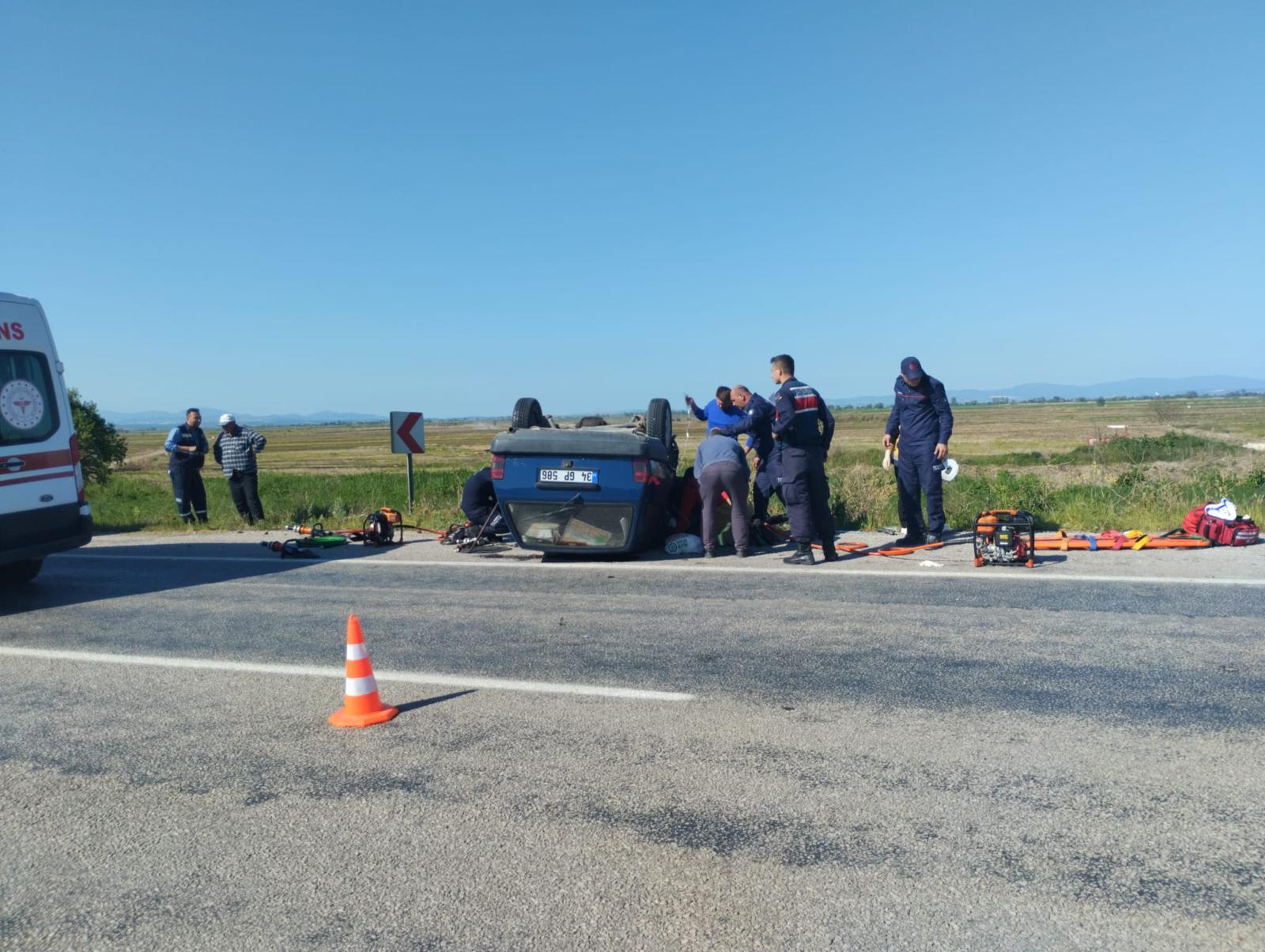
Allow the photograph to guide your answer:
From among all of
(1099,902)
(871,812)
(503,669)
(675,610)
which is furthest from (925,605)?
(1099,902)

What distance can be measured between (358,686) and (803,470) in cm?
537

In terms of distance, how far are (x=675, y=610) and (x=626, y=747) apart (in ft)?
9.50

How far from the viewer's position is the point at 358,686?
4.84 metres

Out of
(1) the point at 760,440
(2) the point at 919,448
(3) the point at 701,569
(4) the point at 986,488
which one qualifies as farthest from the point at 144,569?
(4) the point at 986,488

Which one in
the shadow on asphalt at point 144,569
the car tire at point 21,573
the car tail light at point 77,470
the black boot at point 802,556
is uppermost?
the car tail light at point 77,470

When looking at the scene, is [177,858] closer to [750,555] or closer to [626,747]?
[626,747]

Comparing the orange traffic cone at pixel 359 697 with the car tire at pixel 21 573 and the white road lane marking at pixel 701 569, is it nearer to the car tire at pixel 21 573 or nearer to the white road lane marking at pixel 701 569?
the white road lane marking at pixel 701 569

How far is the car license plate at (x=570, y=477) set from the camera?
950 centimetres

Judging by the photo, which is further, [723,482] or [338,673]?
[723,482]

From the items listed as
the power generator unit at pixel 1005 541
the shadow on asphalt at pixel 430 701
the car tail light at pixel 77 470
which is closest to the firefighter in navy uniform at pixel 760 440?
the power generator unit at pixel 1005 541

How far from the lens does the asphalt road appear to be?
9.80ft

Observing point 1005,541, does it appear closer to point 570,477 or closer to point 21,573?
point 570,477

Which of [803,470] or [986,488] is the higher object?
[803,470]

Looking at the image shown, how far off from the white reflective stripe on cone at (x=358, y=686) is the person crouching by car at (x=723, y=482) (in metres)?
5.17
